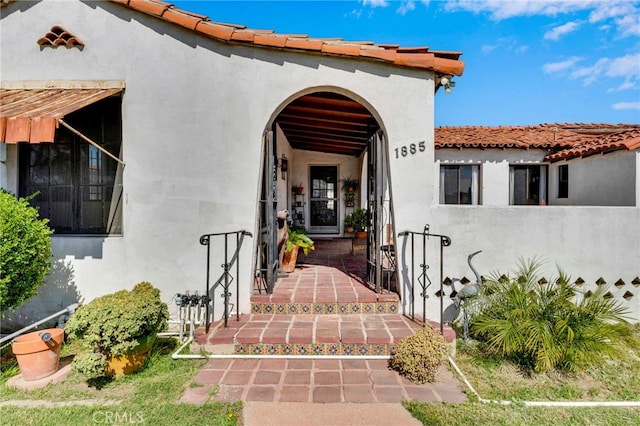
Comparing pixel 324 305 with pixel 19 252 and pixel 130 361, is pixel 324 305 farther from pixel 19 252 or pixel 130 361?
pixel 19 252

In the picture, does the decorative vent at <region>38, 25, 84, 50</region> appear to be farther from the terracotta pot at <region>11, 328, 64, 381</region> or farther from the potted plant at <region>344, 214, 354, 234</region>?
the potted plant at <region>344, 214, 354, 234</region>

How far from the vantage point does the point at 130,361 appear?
3.44m

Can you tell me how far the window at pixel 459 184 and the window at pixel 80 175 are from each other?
30.3 feet

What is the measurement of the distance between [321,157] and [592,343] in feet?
29.5

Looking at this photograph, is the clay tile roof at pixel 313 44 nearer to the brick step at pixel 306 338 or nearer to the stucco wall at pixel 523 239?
the stucco wall at pixel 523 239

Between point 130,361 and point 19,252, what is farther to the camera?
point 19,252

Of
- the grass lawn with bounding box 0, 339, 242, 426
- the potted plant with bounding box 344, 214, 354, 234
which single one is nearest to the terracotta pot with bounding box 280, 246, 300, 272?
the grass lawn with bounding box 0, 339, 242, 426

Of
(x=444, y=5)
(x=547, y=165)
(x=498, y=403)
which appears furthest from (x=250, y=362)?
(x=547, y=165)

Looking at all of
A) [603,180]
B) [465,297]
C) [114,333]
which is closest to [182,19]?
[114,333]

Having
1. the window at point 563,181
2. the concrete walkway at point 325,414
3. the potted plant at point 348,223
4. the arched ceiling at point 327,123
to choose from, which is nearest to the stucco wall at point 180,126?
the arched ceiling at point 327,123

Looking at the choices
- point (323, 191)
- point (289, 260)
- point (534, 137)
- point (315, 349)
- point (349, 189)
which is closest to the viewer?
point (315, 349)

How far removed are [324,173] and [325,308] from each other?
7457 mm

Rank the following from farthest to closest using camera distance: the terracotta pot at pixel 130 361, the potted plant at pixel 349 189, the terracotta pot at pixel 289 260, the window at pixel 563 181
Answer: the potted plant at pixel 349 189
the window at pixel 563 181
the terracotta pot at pixel 289 260
the terracotta pot at pixel 130 361

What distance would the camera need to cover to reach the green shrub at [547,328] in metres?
3.47
